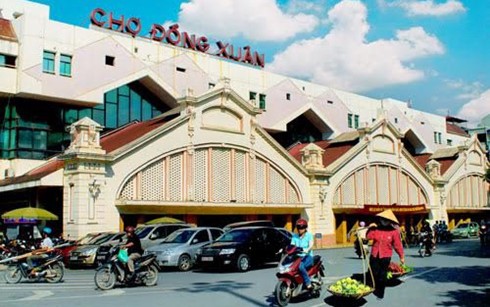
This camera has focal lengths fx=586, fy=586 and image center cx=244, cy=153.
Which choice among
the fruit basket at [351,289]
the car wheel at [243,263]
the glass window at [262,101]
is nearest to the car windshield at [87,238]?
the car wheel at [243,263]

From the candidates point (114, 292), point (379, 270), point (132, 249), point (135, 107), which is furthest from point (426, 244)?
point (135, 107)

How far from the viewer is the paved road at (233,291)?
40.8ft

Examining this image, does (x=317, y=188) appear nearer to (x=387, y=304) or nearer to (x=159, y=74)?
(x=159, y=74)

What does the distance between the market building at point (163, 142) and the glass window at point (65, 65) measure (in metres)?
0.08

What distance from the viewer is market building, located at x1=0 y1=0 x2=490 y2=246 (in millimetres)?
29594

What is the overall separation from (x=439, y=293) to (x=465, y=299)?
932mm

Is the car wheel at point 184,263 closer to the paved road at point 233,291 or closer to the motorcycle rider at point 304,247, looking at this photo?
the paved road at point 233,291

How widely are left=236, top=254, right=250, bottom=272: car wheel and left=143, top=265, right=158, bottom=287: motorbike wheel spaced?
4423 millimetres

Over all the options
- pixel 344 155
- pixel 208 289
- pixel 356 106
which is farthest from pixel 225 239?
pixel 356 106

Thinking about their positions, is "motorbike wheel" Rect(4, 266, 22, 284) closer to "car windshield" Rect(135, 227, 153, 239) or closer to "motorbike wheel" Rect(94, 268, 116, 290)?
"motorbike wheel" Rect(94, 268, 116, 290)

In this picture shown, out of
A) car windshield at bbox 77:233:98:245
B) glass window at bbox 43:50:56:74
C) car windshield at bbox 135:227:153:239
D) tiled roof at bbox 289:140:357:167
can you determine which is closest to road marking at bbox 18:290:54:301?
car windshield at bbox 135:227:153:239

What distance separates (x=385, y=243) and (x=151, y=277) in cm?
741

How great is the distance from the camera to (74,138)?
2897 cm

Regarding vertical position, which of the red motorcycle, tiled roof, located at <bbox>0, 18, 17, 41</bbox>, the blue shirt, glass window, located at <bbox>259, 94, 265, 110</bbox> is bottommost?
the red motorcycle
